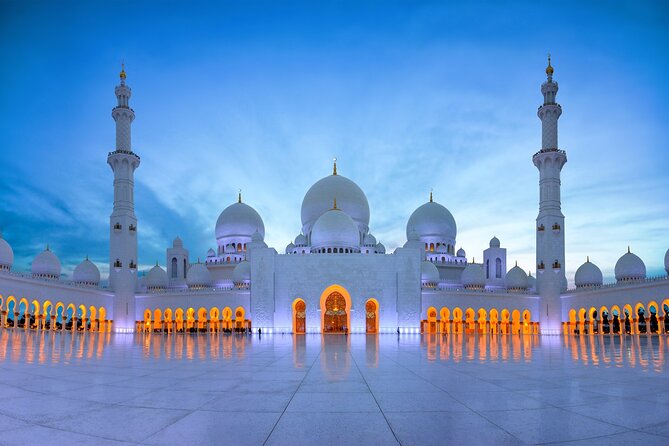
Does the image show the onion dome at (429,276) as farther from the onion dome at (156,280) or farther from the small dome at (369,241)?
the onion dome at (156,280)

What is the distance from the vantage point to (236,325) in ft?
114

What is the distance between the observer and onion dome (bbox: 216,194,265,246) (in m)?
44.1

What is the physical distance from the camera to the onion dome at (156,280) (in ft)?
128

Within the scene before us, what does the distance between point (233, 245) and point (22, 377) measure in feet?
123

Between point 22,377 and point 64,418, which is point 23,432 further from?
point 22,377

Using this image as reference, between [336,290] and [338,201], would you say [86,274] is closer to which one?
[336,290]

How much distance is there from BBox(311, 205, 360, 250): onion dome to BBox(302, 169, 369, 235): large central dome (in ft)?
13.8

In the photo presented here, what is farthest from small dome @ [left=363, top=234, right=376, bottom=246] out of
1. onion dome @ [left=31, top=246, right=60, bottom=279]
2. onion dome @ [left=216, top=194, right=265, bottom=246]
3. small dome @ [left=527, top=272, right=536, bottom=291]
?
onion dome @ [left=31, top=246, right=60, bottom=279]

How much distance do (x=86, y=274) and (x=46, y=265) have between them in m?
2.94

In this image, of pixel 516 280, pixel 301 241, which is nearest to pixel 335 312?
pixel 301 241

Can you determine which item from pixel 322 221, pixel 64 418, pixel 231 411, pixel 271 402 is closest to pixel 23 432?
pixel 64 418

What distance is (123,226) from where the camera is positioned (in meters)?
34.3

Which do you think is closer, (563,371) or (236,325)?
(563,371)

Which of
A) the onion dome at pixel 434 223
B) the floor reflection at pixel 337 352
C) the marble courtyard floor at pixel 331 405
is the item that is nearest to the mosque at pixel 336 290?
the onion dome at pixel 434 223
